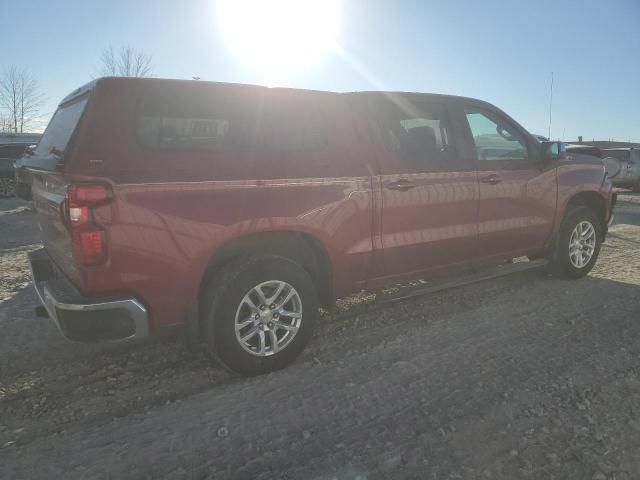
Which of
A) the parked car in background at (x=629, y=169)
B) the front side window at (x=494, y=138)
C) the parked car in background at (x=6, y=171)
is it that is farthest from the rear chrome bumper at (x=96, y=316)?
the parked car in background at (x=629, y=169)

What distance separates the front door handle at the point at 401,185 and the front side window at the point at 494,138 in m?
0.98

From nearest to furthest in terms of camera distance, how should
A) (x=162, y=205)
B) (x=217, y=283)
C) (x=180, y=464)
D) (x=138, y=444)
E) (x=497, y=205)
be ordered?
1. (x=180, y=464)
2. (x=138, y=444)
3. (x=162, y=205)
4. (x=217, y=283)
5. (x=497, y=205)

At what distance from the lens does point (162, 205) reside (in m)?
2.63

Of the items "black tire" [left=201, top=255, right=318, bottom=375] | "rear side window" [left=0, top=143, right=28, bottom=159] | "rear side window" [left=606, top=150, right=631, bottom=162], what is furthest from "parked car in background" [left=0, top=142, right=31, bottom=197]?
"rear side window" [left=606, top=150, right=631, bottom=162]

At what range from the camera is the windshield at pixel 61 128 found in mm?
2758

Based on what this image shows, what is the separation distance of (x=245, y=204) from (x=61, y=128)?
1316mm

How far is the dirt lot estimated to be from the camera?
Result: 224 cm

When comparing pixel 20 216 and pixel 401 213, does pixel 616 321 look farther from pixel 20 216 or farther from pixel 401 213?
pixel 20 216

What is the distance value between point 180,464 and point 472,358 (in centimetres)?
206

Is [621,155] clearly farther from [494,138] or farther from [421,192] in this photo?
[421,192]

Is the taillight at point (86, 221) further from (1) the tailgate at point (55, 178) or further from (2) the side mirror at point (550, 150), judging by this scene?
(2) the side mirror at point (550, 150)

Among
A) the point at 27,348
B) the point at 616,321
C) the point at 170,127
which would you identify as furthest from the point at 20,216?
the point at 616,321

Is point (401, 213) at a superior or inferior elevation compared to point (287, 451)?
superior

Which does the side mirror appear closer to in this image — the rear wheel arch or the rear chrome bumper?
the rear wheel arch
